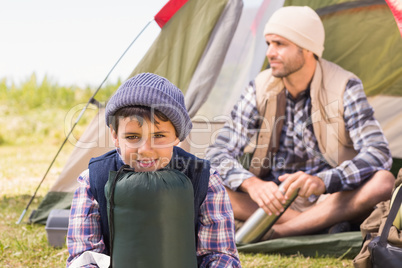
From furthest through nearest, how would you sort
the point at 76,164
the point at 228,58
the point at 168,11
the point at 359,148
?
the point at 228,58 < the point at 76,164 < the point at 168,11 < the point at 359,148

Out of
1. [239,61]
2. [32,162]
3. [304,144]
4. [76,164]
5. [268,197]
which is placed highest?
[239,61]

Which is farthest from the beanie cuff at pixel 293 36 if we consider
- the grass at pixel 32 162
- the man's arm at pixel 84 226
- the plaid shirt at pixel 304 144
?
the man's arm at pixel 84 226

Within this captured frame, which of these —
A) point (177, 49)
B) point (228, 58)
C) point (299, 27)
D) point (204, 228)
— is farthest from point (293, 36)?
point (204, 228)

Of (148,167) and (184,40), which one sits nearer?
(148,167)

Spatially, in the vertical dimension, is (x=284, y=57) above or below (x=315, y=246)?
above

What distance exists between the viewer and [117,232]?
1321 mm

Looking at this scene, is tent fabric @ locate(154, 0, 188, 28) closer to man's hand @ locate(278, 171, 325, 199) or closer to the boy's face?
man's hand @ locate(278, 171, 325, 199)

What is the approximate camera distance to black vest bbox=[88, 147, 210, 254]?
144 centimetres

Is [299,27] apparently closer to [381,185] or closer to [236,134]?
[236,134]

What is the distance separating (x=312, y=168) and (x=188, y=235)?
69.9 inches

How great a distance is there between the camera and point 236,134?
2.98m

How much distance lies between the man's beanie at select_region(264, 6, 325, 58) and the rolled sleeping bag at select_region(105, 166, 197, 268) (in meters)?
1.76

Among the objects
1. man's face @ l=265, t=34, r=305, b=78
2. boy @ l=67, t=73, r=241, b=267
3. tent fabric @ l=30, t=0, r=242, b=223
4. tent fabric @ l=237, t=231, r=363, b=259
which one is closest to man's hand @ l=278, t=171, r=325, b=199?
tent fabric @ l=237, t=231, r=363, b=259

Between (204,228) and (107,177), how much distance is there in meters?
0.29
